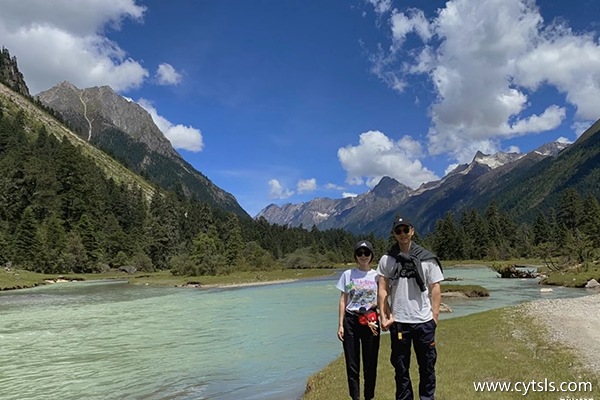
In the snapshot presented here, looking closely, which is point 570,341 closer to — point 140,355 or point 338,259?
point 140,355

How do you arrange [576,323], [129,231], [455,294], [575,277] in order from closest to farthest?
1. [576,323]
2. [455,294]
3. [575,277]
4. [129,231]

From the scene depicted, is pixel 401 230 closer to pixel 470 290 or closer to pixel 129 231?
pixel 470 290

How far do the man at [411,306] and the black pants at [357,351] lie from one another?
4.09 feet

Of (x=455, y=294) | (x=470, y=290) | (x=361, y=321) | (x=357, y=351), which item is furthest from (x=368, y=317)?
(x=470, y=290)

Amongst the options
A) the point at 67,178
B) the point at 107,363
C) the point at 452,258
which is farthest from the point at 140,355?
the point at 452,258

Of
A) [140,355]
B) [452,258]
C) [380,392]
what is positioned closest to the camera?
[380,392]

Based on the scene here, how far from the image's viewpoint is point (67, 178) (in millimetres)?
150375

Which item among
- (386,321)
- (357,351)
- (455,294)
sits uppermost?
(386,321)

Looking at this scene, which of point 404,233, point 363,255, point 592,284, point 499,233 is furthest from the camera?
point 499,233

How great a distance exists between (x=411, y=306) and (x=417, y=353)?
94cm

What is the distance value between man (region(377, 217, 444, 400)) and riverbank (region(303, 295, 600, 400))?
9.20ft

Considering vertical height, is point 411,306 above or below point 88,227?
below

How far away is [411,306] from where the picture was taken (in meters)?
8.60

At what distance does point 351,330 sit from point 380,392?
10.7 ft
